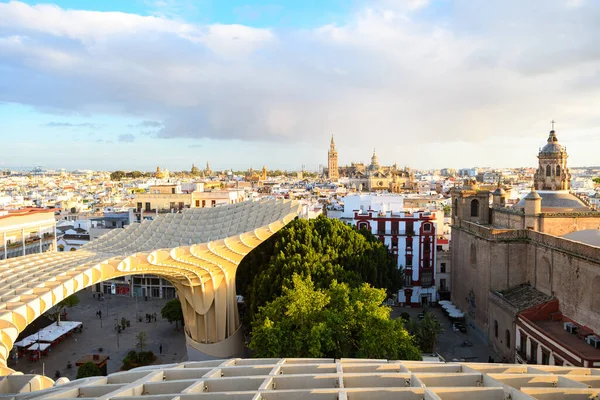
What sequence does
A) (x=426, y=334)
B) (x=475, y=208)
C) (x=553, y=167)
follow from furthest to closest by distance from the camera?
1. (x=475, y=208)
2. (x=553, y=167)
3. (x=426, y=334)

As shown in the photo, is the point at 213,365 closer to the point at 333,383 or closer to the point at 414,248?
the point at 333,383

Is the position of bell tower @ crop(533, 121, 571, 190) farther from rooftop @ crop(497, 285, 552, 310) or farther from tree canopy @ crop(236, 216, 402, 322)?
tree canopy @ crop(236, 216, 402, 322)

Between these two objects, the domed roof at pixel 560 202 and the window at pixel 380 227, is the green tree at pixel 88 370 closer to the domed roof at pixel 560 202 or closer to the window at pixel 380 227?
the window at pixel 380 227

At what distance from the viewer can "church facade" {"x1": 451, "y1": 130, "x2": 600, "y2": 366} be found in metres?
24.0

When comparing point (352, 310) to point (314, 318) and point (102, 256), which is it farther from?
point (102, 256)

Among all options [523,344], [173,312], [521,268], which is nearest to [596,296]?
[523,344]

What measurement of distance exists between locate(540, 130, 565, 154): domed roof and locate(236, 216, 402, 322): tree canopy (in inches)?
583

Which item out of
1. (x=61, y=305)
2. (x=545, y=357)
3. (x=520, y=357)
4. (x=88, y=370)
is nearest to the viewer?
(x=88, y=370)

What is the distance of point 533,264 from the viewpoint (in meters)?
Answer: 30.0

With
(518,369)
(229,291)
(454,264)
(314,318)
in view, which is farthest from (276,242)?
(518,369)

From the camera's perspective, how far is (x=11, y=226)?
35906 mm

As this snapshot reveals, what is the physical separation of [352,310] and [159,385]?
11127 millimetres

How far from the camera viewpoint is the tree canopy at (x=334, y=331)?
63.5 ft

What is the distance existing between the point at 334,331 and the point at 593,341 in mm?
12587
